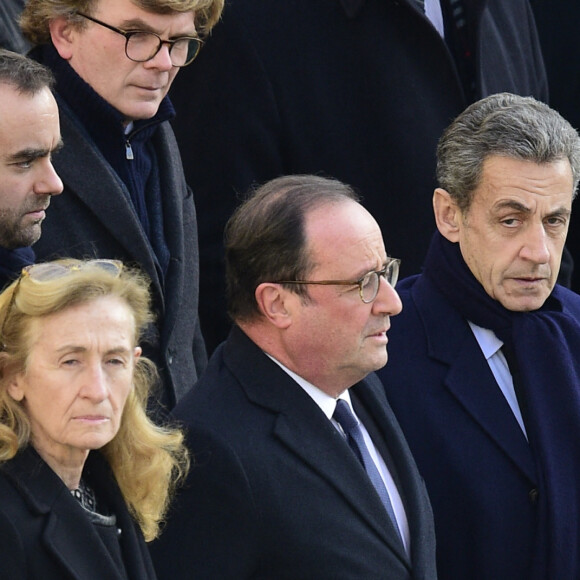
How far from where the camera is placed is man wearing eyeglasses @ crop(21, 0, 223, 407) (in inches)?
168

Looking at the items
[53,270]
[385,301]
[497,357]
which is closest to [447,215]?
[497,357]

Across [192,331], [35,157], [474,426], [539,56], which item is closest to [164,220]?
[192,331]

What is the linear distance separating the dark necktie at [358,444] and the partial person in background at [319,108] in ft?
4.07

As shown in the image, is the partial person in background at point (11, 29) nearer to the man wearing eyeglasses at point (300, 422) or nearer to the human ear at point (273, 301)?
the man wearing eyeglasses at point (300, 422)

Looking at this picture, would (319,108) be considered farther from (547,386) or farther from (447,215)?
(547,386)

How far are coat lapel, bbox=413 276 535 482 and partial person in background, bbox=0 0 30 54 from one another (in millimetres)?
1403

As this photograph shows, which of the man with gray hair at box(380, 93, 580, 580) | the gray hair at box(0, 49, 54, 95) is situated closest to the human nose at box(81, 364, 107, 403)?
the gray hair at box(0, 49, 54, 95)

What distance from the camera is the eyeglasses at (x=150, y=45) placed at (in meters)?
4.34

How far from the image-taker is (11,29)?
14.8 feet

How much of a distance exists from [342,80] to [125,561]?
→ 2257mm

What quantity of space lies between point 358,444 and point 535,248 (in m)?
0.89

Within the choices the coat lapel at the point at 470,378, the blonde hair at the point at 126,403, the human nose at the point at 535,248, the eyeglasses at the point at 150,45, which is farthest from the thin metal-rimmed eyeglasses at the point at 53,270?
the human nose at the point at 535,248

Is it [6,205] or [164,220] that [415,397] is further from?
[6,205]

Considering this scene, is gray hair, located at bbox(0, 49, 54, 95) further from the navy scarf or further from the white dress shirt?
the navy scarf
